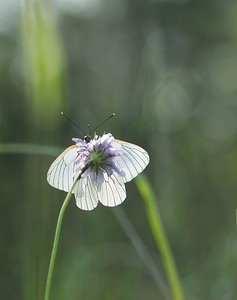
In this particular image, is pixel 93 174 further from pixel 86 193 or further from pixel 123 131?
pixel 123 131

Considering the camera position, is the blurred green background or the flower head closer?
the flower head

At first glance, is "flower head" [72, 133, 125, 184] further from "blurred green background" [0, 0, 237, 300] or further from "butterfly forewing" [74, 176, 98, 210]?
"blurred green background" [0, 0, 237, 300]

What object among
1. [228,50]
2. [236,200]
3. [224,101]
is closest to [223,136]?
[224,101]

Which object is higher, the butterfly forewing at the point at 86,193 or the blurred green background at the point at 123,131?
the butterfly forewing at the point at 86,193

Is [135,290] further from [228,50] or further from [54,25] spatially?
[228,50]

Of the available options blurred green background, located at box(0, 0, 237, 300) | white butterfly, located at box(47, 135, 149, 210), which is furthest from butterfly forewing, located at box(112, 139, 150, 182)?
blurred green background, located at box(0, 0, 237, 300)

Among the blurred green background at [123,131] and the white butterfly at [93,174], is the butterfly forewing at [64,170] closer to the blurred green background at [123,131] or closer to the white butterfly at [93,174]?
the white butterfly at [93,174]

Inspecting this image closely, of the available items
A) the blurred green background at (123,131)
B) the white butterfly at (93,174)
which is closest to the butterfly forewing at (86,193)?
the white butterfly at (93,174)
